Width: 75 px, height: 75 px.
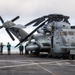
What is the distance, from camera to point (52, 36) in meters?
35.1

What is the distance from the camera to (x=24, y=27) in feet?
145

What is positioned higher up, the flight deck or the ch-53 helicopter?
the ch-53 helicopter

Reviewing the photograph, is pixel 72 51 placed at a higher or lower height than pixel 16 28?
lower

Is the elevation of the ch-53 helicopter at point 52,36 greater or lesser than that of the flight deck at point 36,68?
greater

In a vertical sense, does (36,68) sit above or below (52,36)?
below

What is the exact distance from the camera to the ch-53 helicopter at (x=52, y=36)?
3272cm

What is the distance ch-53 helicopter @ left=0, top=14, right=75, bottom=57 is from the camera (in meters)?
32.7

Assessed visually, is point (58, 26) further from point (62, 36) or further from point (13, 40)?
point (13, 40)

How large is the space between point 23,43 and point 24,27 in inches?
188

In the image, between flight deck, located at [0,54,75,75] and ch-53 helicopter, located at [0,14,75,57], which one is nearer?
flight deck, located at [0,54,75,75]

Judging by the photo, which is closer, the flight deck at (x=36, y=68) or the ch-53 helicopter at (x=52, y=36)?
the flight deck at (x=36, y=68)

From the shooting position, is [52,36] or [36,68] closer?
[36,68]

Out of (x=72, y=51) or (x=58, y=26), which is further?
(x=58, y=26)

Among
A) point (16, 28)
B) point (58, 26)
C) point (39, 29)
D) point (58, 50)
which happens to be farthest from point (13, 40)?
point (58, 50)
